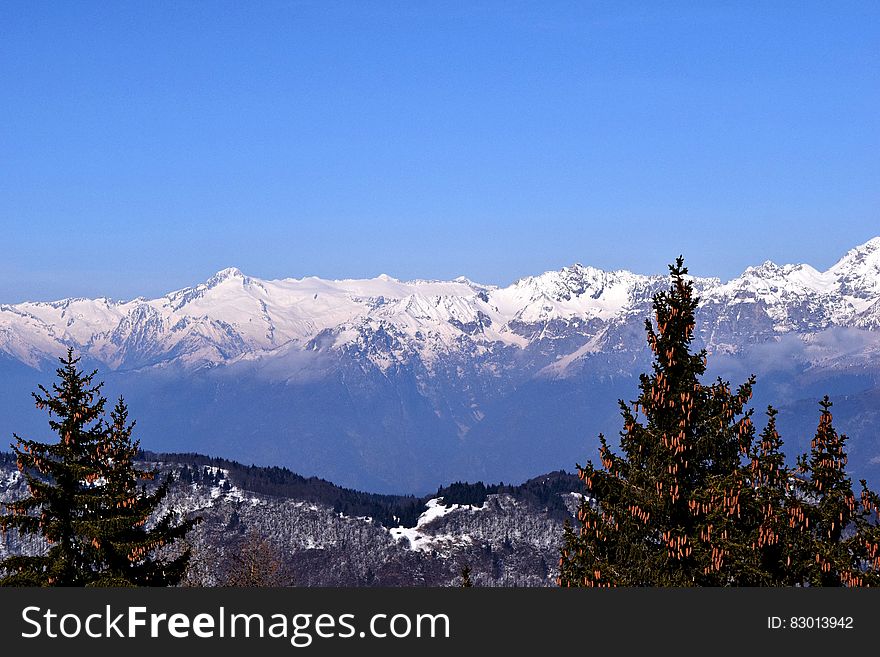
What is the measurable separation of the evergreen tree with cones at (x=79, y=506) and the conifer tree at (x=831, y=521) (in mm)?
21678

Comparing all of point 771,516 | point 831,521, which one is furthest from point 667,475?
point 831,521

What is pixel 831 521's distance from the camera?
33844 mm

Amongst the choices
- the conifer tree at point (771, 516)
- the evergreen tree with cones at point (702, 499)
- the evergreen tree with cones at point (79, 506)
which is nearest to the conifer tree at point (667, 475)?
the evergreen tree with cones at point (702, 499)

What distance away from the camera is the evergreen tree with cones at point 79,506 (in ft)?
119

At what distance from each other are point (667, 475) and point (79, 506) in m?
20.0

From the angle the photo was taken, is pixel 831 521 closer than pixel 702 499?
No

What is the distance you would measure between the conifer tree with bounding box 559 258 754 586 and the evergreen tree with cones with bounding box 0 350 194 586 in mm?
15232

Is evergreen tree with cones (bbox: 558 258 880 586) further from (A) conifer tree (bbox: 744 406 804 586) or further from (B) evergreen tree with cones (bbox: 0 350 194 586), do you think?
(B) evergreen tree with cones (bbox: 0 350 194 586)

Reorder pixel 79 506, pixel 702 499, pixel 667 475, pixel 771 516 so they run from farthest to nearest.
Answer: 1. pixel 79 506
2. pixel 667 475
3. pixel 702 499
4. pixel 771 516

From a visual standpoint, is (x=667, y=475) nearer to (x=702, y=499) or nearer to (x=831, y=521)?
(x=702, y=499)

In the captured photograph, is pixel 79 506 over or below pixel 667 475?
below

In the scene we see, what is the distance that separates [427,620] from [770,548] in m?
15.1

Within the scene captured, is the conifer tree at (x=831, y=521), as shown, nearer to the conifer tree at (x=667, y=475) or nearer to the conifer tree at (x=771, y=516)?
the conifer tree at (x=771, y=516)

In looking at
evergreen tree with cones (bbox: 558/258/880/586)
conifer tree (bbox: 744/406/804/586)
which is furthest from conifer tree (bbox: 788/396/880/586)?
conifer tree (bbox: 744/406/804/586)
